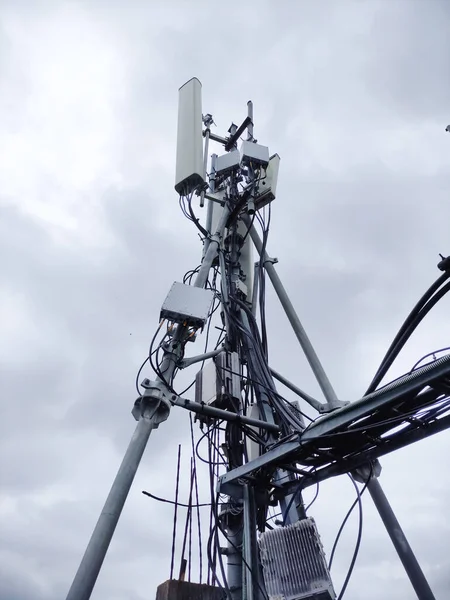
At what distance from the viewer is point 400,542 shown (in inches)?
135

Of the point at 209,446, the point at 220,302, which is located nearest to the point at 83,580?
the point at 209,446

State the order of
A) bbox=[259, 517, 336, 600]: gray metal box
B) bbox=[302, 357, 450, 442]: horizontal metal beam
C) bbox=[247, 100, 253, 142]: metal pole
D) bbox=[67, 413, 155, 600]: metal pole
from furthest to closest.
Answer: bbox=[247, 100, 253, 142]: metal pole → bbox=[259, 517, 336, 600]: gray metal box → bbox=[302, 357, 450, 442]: horizontal metal beam → bbox=[67, 413, 155, 600]: metal pole

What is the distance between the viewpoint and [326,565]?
10.4ft

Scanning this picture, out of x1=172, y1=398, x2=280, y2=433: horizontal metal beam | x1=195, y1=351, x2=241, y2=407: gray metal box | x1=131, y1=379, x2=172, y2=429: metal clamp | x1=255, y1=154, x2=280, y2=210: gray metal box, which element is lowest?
x1=131, y1=379, x2=172, y2=429: metal clamp

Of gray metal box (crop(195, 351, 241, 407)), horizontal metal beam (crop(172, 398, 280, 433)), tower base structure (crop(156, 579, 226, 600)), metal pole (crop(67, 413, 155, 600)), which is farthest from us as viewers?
gray metal box (crop(195, 351, 241, 407))

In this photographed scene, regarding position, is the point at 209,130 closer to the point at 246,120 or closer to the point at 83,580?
the point at 246,120

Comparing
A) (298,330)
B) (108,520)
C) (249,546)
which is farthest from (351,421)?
(298,330)

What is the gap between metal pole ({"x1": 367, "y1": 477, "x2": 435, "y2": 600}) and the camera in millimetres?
3217

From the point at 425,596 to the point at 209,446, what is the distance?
224cm

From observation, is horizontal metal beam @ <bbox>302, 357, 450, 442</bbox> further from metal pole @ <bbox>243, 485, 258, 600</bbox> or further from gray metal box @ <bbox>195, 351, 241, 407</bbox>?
gray metal box @ <bbox>195, 351, 241, 407</bbox>

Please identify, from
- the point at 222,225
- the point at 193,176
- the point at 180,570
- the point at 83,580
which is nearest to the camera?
the point at 83,580

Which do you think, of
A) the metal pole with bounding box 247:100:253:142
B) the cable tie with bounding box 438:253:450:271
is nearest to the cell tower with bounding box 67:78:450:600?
the cable tie with bounding box 438:253:450:271

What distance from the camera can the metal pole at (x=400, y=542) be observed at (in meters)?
3.22

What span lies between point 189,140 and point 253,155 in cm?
149
